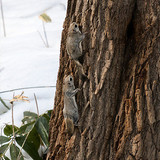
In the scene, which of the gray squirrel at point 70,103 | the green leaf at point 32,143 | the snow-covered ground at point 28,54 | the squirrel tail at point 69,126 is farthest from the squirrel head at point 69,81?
the green leaf at point 32,143

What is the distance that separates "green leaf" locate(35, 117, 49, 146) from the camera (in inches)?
71.3

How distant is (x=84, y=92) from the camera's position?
1382mm

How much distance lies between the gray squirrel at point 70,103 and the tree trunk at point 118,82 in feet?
0.09

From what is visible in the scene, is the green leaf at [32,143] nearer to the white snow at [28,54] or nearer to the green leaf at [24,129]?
the green leaf at [24,129]

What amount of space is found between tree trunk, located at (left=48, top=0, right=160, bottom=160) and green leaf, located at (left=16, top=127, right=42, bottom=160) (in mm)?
421

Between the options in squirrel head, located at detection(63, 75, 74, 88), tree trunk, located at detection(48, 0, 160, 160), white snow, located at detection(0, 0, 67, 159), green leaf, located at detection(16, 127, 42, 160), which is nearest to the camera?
tree trunk, located at detection(48, 0, 160, 160)

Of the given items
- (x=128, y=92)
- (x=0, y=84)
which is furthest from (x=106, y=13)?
(x=0, y=84)

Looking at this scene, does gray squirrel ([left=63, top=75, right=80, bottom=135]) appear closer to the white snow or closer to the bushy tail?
the bushy tail

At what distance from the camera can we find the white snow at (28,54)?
2.59 metres

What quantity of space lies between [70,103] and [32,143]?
0.59m

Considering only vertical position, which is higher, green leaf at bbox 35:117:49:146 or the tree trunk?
the tree trunk

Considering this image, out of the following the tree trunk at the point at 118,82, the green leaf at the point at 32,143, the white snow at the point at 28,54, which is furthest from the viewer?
the white snow at the point at 28,54

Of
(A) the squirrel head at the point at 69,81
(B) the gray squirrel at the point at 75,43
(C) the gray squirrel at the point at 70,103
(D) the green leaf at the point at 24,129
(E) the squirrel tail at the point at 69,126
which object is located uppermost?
(B) the gray squirrel at the point at 75,43

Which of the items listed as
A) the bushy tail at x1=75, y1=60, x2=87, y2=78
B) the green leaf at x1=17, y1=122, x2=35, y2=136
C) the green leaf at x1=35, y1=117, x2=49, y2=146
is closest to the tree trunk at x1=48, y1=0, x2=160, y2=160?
the bushy tail at x1=75, y1=60, x2=87, y2=78
